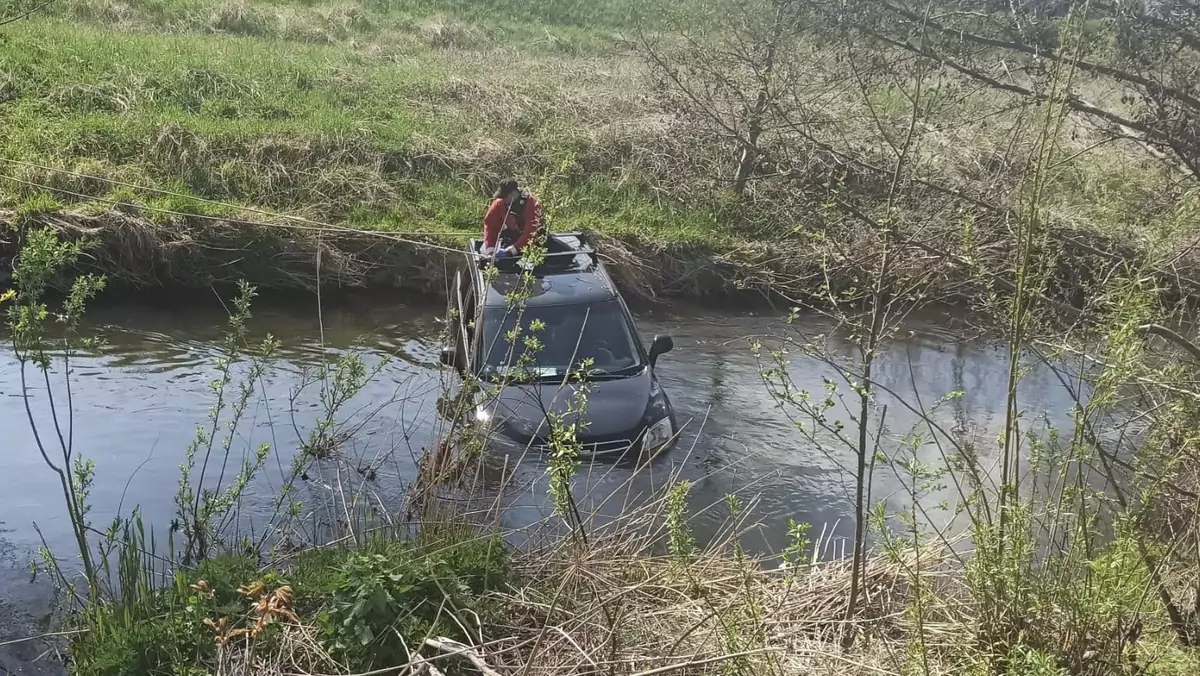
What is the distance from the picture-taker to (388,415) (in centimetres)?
931

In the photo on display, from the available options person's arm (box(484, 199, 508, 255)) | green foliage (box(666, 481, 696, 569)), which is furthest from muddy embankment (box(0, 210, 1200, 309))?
green foliage (box(666, 481, 696, 569))

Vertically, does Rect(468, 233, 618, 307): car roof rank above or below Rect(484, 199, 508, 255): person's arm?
below

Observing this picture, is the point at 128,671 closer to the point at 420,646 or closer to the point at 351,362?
A: the point at 420,646

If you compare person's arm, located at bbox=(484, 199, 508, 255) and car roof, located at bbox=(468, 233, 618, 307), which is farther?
person's arm, located at bbox=(484, 199, 508, 255)

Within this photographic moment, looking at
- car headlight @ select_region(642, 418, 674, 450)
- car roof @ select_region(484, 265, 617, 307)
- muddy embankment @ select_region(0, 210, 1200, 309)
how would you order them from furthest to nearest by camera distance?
muddy embankment @ select_region(0, 210, 1200, 309), car roof @ select_region(484, 265, 617, 307), car headlight @ select_region(642, 418, 674, 450)

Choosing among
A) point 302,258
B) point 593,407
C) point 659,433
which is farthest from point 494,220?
point 302,258

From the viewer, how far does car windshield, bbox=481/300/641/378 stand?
814 centimetres

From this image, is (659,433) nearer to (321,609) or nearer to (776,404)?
(776,404)

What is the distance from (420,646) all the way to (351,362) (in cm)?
187

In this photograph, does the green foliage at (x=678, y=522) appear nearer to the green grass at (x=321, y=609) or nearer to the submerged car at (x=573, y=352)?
the green grass at (x=321, y=609)

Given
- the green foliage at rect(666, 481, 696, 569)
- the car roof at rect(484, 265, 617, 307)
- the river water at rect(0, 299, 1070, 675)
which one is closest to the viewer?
the green foliage at rect(666, 481, 696, 569)

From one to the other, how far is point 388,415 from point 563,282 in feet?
6.99

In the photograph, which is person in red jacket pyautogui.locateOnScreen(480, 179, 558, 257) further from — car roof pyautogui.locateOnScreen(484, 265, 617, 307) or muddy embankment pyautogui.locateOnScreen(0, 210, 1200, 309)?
muddy embankment pyautogui.locateOnScreen(0, 210, 1200, 309)

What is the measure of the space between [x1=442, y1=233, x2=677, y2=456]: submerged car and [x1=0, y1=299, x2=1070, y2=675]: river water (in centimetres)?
34
